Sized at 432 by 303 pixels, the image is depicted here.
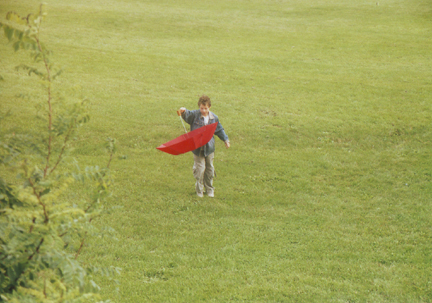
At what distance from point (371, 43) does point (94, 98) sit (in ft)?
52.7

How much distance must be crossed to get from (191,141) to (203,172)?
1.03 metres

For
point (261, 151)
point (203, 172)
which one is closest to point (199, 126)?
point (203, 172)

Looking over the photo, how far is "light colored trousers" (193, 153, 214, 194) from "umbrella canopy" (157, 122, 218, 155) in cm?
56

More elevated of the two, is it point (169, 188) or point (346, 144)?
point (346, 144)

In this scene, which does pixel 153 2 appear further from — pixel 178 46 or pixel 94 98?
pixel 94 98

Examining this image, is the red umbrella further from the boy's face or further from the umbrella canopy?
the boy's face

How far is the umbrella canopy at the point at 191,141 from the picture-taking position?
8060mm

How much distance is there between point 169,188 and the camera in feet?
31.6

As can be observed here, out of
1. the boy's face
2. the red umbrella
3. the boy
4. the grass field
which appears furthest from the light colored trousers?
the boy's face

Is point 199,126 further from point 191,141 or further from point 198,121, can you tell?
point 191,141

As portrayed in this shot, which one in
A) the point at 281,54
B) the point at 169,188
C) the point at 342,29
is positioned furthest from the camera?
the point at 342,29

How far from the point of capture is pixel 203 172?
8.94 m

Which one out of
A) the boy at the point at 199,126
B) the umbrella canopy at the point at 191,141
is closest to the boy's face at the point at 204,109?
the boy at the point at 199,126

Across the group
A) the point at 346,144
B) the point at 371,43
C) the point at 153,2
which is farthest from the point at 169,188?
the point at 153,2
